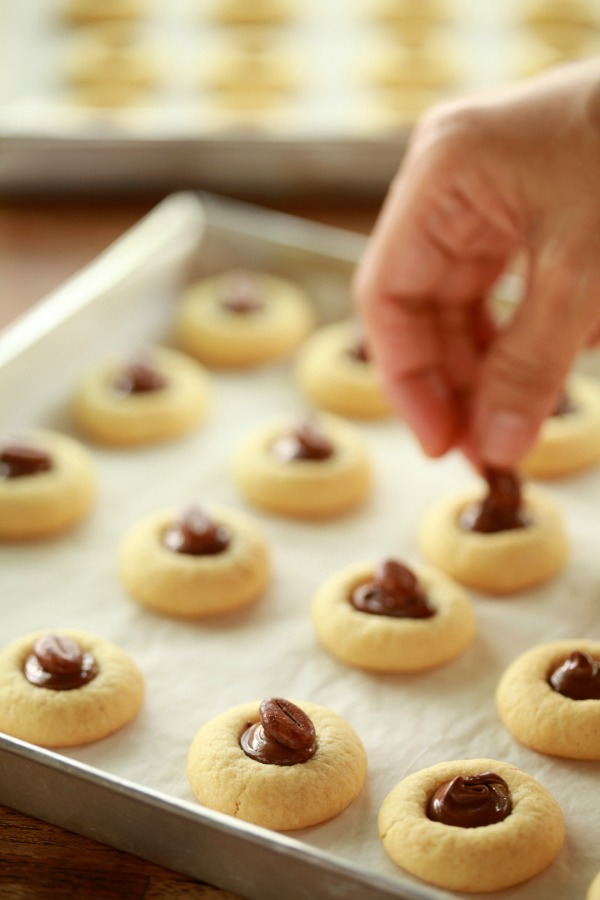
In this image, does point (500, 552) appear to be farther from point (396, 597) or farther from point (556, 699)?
point (556, 699)

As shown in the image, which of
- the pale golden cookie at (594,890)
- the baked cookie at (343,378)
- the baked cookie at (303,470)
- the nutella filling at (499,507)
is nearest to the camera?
the pale golden cookie at (594,890)

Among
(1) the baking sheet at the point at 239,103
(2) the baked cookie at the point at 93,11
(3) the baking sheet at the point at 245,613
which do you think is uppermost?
(2) the baked cookie at the point at 93,11

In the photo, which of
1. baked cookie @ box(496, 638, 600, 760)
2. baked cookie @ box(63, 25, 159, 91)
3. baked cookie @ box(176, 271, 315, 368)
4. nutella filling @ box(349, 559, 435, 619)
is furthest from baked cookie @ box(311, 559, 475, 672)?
baked cookie @ box(63, 25, 159, 91)

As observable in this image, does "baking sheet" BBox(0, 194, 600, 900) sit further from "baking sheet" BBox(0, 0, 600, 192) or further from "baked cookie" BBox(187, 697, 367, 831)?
"baking sheet" BBox(0, 0, 600, 192)

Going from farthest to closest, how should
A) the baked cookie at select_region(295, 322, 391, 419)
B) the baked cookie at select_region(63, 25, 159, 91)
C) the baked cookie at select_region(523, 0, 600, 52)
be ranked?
1. the baked cookie at select_region(523, 0, 600, 52)
2. the baked cookie at select_region(63, 25, 159, 91)
3. the baked cookie at select_region(295, 322, 391, 419)

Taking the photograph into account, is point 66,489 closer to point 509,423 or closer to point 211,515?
point 211,515

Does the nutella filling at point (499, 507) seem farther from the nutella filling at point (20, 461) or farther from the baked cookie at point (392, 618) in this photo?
the nutella filling at point (20, 461)

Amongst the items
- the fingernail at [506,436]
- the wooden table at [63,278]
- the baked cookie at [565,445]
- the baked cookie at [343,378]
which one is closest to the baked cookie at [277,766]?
the wooden table at [63,278]

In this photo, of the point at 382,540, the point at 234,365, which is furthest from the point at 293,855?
the point at 234,365
